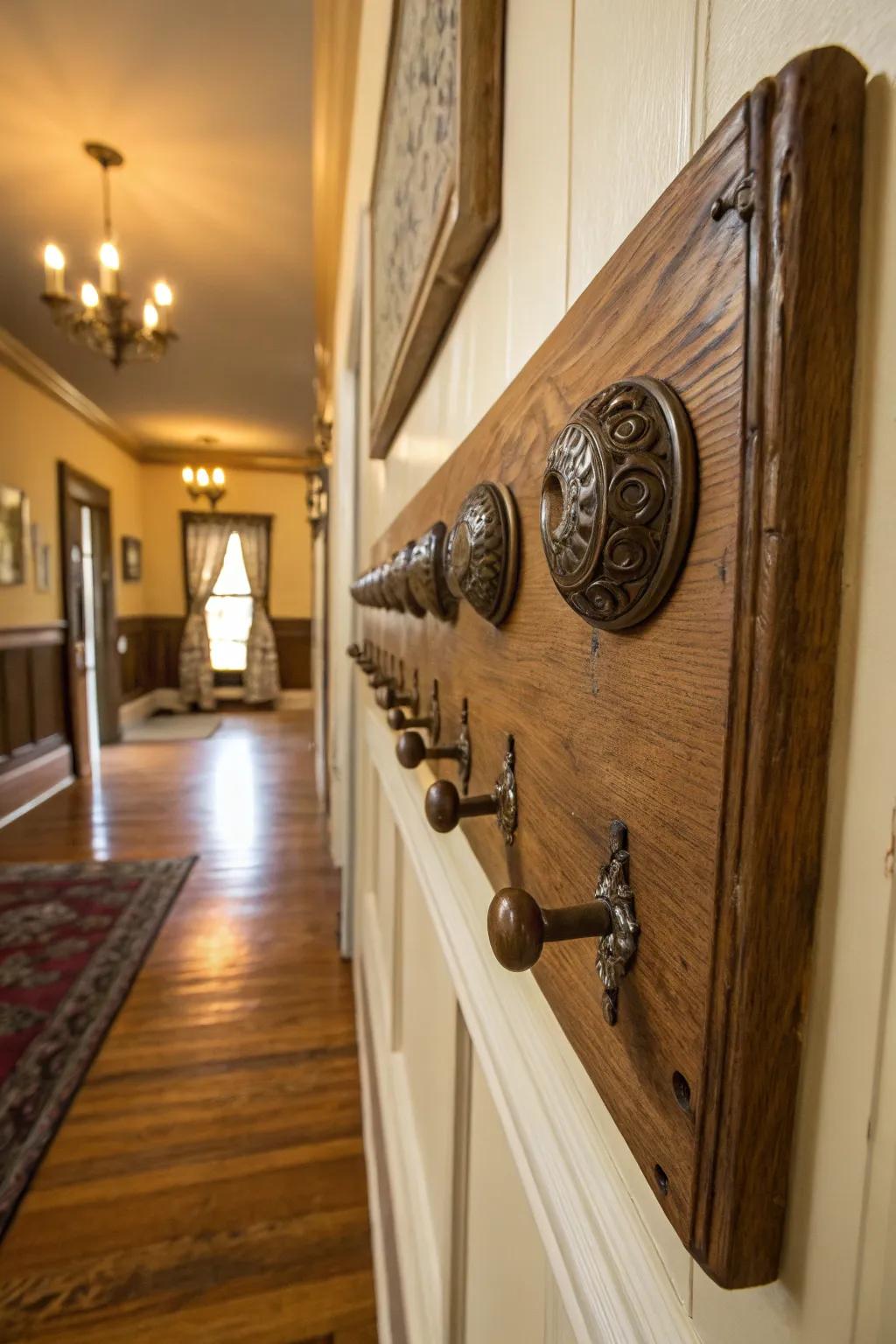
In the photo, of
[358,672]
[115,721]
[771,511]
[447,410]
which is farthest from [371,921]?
[115,721]

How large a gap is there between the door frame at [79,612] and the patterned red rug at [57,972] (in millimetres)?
1670

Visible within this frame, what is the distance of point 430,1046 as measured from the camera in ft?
2.31

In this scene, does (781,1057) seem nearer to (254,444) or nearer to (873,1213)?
(873,1213)

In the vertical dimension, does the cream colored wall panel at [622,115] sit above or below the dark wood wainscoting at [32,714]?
above

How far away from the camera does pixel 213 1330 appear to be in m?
0.96

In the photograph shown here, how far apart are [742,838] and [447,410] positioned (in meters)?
0.51

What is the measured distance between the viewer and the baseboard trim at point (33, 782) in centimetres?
332

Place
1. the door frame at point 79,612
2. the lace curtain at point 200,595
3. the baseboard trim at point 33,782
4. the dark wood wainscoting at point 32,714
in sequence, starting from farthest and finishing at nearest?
the lace curtain at point 200,595 → the door frame at point 79,612 → the dark wood wainscoting at point 32,714 → the baseboard trim at point 33,782

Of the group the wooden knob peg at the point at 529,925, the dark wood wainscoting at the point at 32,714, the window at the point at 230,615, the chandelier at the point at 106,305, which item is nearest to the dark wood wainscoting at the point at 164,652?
the window at the point at 230,615

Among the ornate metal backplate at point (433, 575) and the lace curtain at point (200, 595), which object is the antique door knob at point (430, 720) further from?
the lace curtain at point (200, 595)

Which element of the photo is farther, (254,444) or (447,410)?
(254,444)

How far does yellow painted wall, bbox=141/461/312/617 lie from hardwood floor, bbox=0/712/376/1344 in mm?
4806

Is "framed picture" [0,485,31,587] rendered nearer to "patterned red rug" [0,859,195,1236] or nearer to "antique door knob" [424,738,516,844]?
"patterned red rug" [0,859,195,1236]

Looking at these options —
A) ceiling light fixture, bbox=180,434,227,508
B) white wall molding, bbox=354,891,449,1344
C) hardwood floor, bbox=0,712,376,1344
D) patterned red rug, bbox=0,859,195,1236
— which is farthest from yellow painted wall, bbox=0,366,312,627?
white wall molding, bbox=354,891,449,1344
